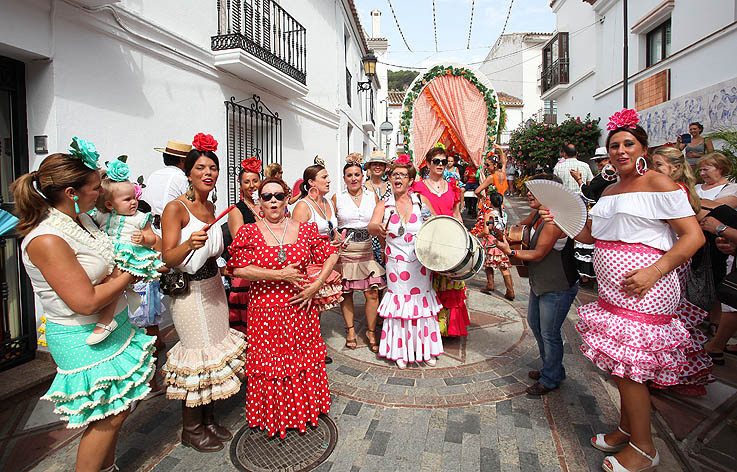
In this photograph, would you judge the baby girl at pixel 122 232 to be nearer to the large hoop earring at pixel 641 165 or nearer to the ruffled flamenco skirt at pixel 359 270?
the ruffled flamenco skirt at pixel 359 270

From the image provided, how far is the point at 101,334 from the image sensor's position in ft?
6.36

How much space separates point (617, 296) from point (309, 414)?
2092mm

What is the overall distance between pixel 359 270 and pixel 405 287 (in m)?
0.68

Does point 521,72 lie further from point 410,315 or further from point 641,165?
point 641,165

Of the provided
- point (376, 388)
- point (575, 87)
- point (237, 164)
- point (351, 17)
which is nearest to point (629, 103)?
point (575, 87)

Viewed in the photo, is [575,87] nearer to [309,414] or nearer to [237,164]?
[237,164]

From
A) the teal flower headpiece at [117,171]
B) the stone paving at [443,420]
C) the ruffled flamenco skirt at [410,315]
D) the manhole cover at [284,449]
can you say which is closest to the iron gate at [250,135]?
the ruffled flamenco skirt at [410,315]

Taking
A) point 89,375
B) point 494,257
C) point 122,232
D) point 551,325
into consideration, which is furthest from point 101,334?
point 494,257

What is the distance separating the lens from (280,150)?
777 cm

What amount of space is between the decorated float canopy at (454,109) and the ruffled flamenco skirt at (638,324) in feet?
15.0

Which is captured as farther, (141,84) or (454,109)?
(454,109)

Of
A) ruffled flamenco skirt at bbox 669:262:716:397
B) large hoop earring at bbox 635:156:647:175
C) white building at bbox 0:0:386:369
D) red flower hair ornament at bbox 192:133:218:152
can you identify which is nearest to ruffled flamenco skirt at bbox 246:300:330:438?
red flower hair ornament at bbox 192:133:218:152

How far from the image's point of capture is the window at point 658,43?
34.5 feet

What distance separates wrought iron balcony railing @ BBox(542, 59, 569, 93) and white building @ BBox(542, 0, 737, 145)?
0.04 metres
